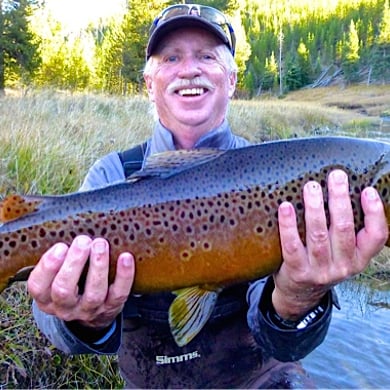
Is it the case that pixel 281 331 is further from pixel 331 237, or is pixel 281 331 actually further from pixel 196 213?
pixel 196 213

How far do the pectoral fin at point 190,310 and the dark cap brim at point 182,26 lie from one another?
156 centimetres

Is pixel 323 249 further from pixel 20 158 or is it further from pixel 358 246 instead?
pixel 20 158

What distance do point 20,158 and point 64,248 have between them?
11.0ft

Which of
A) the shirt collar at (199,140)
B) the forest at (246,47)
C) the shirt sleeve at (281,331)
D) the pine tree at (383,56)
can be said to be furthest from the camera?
the pine tree at (383,56)

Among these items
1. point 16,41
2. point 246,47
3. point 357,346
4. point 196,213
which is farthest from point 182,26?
point 246,47

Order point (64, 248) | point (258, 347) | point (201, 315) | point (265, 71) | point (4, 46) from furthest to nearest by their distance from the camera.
Answer: point (265, 71), point (4, 46), point (258, 347), point (201, 315), point (64, 248)

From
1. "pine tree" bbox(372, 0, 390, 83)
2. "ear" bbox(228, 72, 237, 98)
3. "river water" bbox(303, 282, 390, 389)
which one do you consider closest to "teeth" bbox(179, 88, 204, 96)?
"ear" bbox(228, 72, 237, 98)

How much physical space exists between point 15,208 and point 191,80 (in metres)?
1.32

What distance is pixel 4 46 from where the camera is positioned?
27.6 meters

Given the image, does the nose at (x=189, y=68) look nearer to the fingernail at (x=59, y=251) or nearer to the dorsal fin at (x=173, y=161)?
the dorsal fin at (x=173, y=161)

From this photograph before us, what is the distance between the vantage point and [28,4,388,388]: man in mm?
1923

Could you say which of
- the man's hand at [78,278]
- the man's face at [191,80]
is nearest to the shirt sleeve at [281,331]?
the man's hand at [78,278]

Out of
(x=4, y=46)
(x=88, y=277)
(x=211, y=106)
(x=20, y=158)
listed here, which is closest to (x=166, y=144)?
(x=211, y=106)

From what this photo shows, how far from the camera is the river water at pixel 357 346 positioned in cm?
470
